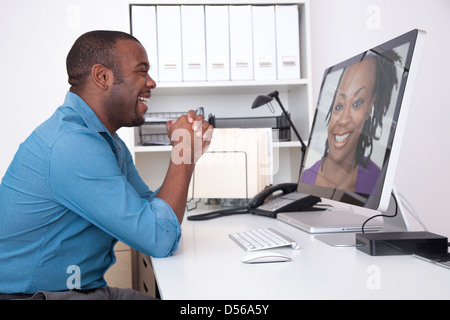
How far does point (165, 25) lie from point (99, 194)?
1.27 meters

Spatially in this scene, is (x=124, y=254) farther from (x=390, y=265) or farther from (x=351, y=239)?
(x=390, y=265)

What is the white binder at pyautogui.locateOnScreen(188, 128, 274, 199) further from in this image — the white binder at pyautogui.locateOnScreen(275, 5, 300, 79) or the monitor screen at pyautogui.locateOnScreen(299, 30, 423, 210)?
the monitor screen at pyautogui.locateOnScreen(299, 30, 423, 210)

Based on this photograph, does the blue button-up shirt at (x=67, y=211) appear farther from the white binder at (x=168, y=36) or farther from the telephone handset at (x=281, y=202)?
the white binder at (x=168, y=36)

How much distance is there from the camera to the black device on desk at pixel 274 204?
1477mm

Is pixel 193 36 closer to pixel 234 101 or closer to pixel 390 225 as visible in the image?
pixel 234 101

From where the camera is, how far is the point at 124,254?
1840 mm

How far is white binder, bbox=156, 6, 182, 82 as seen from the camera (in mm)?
1958

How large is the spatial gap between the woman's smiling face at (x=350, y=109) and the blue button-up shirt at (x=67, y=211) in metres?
0.45

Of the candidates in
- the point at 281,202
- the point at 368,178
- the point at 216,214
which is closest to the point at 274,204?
the point at 281,202

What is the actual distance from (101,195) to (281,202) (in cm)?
79

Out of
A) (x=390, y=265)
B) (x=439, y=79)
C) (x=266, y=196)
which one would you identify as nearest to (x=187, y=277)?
(x=390, y=265)

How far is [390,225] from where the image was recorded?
3.59 ft

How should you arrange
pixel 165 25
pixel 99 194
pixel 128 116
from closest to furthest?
pixel 99 194, pixel 128 116, pixel 165 25

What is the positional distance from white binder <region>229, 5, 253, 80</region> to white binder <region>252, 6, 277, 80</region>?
0.02 metres
